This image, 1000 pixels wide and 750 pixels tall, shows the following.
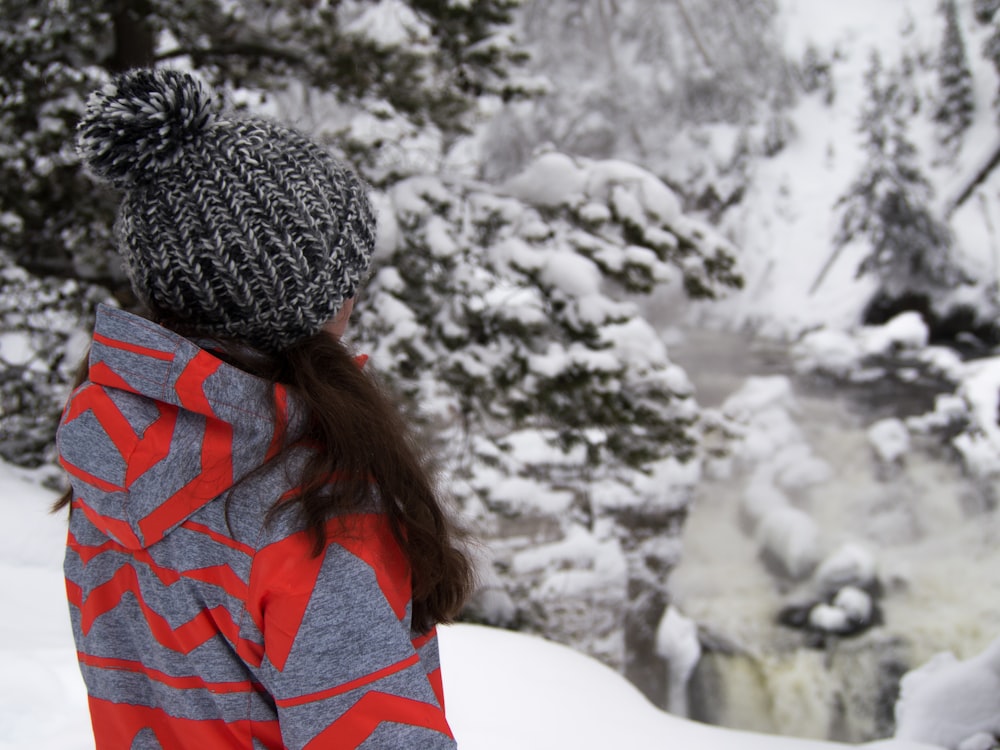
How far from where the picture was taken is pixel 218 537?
2.54ft

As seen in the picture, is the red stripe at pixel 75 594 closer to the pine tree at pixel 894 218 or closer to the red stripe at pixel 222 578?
the red stripe at pixel 222 578

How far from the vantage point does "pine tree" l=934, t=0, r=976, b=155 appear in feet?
48.2

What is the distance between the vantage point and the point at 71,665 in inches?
93.0

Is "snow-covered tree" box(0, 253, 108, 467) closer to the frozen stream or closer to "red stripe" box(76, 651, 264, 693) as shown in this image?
"red stripe" box(76, 651, 264, 693)

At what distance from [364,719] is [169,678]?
290 millimetres

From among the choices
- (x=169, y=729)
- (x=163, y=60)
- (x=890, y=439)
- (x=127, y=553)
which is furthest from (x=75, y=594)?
(x=890, y=439)

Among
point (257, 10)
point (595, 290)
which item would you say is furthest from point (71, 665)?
point (257, 10)

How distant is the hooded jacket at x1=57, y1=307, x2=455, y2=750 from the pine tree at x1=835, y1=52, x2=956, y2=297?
49.3 ft

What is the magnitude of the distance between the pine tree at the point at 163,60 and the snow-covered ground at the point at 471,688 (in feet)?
4.98

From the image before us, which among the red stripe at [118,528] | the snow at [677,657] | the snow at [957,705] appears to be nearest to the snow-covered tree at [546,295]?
the snow at [957,705]

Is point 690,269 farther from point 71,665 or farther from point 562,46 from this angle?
point 562,46

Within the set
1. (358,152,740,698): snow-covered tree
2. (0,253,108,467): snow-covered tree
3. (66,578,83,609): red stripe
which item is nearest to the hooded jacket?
(66,578,83,609): red stripe

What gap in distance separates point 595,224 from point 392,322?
3.99ft

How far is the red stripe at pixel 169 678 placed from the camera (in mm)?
790
